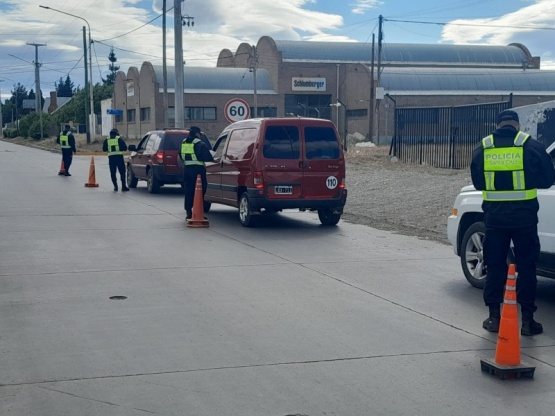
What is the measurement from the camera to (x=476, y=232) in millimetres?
8930

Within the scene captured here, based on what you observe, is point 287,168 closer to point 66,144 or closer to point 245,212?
point 245,212

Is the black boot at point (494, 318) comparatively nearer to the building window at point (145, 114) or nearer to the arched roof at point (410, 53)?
the arched roof at point (410, 53)

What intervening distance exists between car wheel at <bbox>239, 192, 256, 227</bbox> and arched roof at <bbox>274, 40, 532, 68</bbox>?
57.0 metres

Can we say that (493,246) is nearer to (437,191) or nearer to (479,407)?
(479,407)

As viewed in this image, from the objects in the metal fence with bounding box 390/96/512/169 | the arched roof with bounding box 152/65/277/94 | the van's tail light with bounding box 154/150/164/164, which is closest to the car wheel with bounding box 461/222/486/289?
the van's tail light with bounding box 154/150/164/164

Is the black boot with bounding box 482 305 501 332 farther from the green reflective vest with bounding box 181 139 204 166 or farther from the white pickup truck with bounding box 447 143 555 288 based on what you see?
the green reflective vest with bounding box 181 139 204 166

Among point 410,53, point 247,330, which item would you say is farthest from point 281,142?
point 410,53

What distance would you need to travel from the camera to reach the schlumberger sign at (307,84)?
227 ft

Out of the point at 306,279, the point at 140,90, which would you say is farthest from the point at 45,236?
the point at 140,90

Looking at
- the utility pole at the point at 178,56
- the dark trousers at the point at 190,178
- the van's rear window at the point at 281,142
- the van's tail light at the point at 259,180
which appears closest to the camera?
the van's tail light at the point at 259,180

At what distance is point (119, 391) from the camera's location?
5430mm

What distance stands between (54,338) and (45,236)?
21.7 feet

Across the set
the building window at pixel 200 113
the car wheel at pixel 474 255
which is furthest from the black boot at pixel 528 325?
the building window at pixel 200 113

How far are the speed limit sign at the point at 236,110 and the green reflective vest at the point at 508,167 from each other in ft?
48.9
